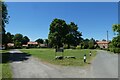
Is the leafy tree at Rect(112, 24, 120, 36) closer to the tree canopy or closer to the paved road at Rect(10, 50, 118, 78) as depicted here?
the tree canopy

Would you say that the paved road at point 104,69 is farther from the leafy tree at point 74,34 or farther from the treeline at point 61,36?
the leafy tree at point 74,34

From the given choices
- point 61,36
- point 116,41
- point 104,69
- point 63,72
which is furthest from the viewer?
point 61,36

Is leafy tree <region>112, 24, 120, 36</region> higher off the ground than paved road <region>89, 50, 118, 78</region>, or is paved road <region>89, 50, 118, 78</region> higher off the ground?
leafy tree <region>112, 24, 120, 36</region>

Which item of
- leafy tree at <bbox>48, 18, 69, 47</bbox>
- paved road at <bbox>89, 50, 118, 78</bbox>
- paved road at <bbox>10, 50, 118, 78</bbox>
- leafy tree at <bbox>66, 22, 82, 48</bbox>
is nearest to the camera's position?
paved road at <bbox>10, 50, 118, 78</bbox>

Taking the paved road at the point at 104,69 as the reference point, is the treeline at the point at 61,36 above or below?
above

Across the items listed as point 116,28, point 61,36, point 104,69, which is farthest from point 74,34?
point 104,69

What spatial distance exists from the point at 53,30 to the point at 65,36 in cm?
605

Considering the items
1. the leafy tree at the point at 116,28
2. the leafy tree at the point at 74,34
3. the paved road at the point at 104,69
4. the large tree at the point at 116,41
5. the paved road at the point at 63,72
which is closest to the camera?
the paved road at the point at 63,72

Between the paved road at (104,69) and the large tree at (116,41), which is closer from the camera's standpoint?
the paved road at (104,69)

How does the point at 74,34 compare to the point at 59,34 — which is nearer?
the point at 59,34

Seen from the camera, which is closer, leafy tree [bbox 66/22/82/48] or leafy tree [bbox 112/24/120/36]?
leafy tree [bbox 112/24/120/36]

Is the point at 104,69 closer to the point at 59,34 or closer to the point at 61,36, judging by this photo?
the point at 59,34

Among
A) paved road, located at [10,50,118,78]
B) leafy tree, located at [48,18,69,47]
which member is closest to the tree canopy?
leafy tree, located at [48,18,69,47]

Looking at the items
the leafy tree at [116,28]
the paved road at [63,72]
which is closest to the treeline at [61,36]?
the leafy tree at [116,28]
